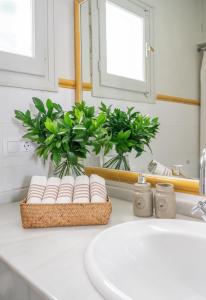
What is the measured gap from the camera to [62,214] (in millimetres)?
828

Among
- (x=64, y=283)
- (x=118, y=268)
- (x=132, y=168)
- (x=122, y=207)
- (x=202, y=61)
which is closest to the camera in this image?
(x=64, y=283)

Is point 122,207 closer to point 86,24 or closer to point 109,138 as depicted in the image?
point 109,138

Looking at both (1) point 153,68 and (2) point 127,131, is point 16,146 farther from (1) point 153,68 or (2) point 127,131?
(1) point 153,68

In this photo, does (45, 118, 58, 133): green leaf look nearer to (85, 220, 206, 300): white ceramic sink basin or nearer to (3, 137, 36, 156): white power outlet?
(3, 137, 36, 156): white power outlet

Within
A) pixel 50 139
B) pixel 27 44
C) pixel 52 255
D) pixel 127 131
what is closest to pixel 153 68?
pixel 127 131

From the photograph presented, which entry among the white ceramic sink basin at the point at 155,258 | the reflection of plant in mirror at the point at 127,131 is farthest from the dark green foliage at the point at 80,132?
the white ceramic sink basin at the point at 155,258

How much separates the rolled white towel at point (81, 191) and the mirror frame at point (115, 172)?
259mm

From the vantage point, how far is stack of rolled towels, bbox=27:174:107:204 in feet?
2.79

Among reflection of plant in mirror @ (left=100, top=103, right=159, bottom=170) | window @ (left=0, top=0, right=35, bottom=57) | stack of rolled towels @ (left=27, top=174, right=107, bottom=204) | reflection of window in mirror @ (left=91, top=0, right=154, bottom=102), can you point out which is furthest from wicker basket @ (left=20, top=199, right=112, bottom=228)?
window @ (left=0, top=0, right=35, bottom=57)

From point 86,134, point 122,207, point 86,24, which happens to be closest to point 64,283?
point 122,207

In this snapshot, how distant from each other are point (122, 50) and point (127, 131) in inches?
15.9

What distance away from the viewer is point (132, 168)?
1169mm

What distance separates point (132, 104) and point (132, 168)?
0.96ft

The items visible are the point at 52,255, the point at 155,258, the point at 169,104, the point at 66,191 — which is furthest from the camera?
the point at 169,104
